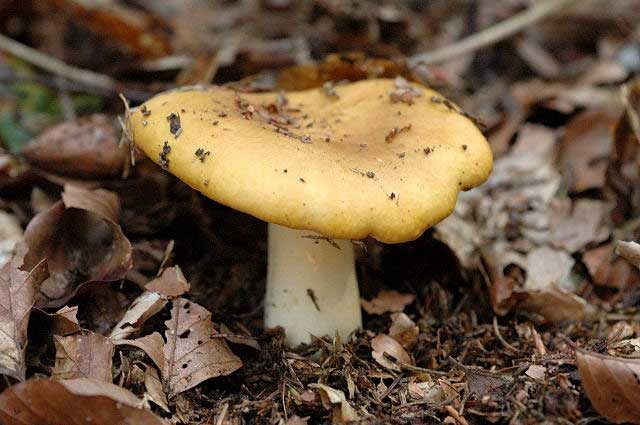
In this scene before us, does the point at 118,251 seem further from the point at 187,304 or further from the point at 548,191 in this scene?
the point at 548,191

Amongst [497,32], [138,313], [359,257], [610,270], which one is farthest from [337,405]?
[497,32]

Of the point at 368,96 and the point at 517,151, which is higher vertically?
the point at 368,96

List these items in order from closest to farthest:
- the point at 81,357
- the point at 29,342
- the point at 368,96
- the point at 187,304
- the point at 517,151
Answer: the point at 81,357, the point at 29,342, the point at 187,304, the point at 368,96, the point at 517,151

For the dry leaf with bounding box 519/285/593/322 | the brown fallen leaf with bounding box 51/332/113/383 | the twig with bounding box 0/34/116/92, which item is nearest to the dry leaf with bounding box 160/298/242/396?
the brown fallen leaf with bounding box 51/332/113/383

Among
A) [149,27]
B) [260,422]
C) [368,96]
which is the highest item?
[368,96]

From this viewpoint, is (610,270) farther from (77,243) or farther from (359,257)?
(77,243)

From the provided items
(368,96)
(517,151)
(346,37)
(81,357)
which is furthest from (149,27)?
(81,357)

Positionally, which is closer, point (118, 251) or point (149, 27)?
point (118, 251)
